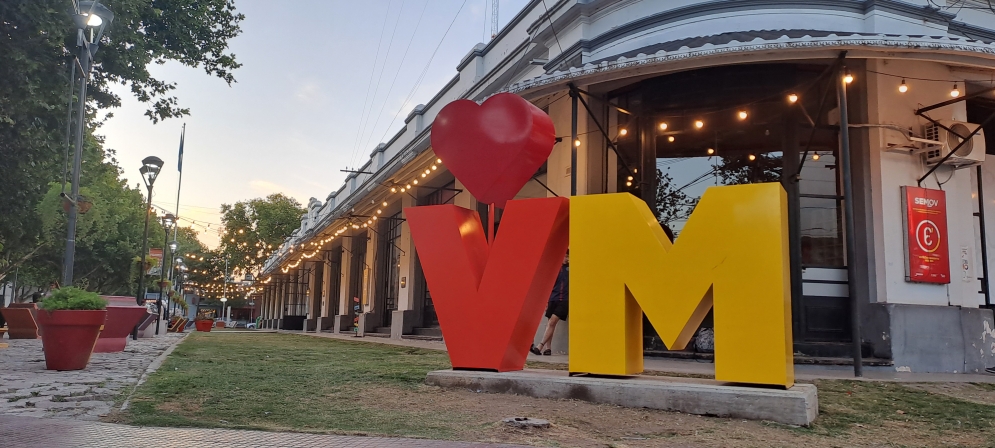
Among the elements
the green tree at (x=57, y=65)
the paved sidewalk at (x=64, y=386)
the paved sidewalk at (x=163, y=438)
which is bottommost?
the paved sidewalk at (x=64, y=386)

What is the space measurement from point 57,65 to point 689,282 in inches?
609

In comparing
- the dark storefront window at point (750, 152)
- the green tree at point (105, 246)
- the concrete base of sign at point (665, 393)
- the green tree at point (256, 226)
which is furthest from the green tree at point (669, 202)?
the green tree at point (256, 226)

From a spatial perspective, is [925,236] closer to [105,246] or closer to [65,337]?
[65,337]

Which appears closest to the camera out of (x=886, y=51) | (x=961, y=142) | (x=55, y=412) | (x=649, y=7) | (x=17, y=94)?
(x=55, y=412)

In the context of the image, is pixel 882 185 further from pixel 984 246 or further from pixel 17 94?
pixel 17 94

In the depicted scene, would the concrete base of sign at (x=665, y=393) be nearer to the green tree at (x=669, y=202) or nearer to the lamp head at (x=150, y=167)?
the green tree at (x=669, y=202)

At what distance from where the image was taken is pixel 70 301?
838 cm

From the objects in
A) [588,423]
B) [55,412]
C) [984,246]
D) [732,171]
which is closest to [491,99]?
[588,423]

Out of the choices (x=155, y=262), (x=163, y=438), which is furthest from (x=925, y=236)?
(x=155, y=262)

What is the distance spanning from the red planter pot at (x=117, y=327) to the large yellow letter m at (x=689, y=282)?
29.9ft

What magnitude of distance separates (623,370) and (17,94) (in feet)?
48.0

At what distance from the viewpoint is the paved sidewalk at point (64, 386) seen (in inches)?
201

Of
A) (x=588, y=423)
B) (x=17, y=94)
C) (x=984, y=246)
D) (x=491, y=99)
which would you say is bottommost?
(x=588, y=423)

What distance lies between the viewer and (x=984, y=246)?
490 inches
